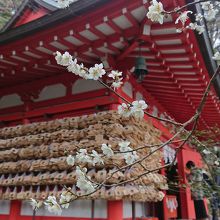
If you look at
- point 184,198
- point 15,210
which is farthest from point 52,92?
point 184,198

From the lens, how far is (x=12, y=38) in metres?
3.86

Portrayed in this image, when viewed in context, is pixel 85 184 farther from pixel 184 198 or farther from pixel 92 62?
pixel 184 198

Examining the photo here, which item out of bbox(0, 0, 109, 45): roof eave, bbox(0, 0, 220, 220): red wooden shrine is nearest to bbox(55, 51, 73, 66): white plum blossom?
bbox(0, 0, 220, 220): red wooden shrine

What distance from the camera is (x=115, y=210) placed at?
11.6 feet

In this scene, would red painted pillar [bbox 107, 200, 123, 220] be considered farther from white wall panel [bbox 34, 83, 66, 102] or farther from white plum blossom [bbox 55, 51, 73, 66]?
white plum blossom [bbox 55, 51, 73, 66]

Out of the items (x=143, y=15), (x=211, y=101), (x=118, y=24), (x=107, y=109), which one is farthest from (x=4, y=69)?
(x=211, y=101)

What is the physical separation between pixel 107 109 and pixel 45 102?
51.7 inches

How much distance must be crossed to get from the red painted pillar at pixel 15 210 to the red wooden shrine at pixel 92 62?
0.05 ft

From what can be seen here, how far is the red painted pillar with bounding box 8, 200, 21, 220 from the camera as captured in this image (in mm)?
4447

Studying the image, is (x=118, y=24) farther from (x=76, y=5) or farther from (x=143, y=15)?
(x=76, y=5)

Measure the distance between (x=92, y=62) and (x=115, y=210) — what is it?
7.21 ft

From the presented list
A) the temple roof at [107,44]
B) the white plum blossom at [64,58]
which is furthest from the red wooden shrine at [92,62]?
the white plum blossom at [64,58]

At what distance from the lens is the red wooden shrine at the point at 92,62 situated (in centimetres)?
329

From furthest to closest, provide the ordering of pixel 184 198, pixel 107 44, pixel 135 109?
pixel 184 198
pixel 107 44
pixel 135 109
